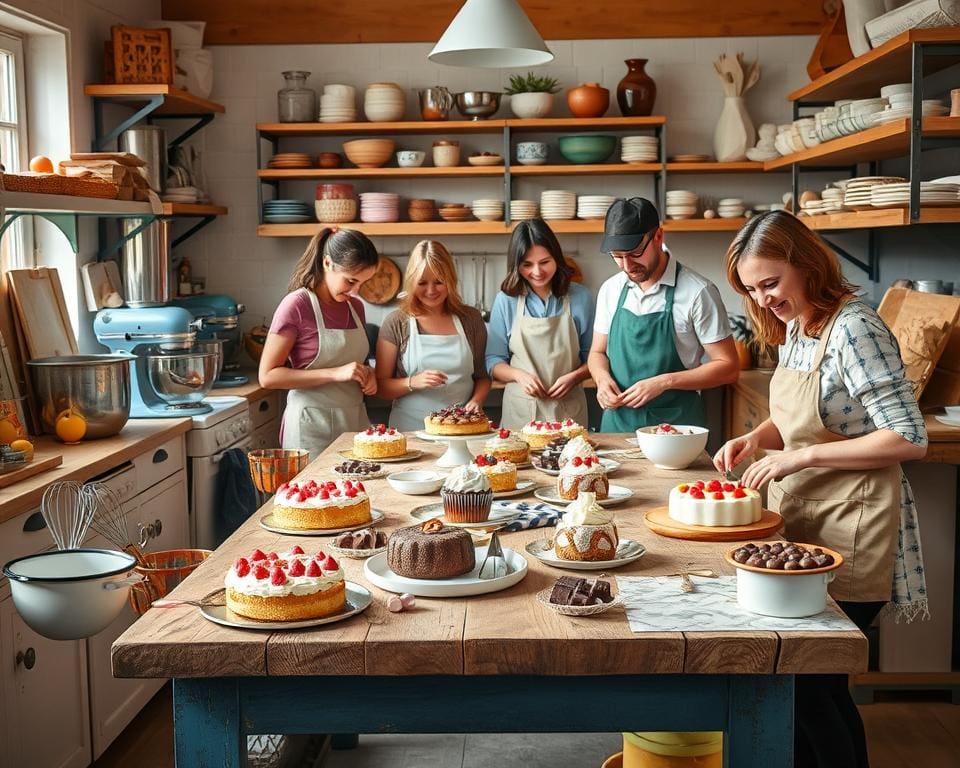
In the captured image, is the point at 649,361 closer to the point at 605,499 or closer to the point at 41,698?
the point at 605,499

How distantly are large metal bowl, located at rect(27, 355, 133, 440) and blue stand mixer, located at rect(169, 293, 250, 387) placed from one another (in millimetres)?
1394

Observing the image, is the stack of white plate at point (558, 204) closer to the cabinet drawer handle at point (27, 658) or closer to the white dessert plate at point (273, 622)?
the cabinet drawer handle at point (27, 658)

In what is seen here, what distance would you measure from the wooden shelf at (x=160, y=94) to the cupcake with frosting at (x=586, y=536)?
11.8 feet

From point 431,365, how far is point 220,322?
1.63m

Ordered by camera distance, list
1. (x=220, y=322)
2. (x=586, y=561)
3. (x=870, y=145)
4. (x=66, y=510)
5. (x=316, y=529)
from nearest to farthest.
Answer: (x=586, y=561)
(x=316, y=529)
(x=66, y=510)
(x=870, y=145)
(x=220, y=322)

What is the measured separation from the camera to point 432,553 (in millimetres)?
2010

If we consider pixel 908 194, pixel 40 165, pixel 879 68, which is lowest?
pixel 908 194

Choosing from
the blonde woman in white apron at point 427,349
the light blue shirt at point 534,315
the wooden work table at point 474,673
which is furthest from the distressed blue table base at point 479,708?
the light blue shirt at point 534,315

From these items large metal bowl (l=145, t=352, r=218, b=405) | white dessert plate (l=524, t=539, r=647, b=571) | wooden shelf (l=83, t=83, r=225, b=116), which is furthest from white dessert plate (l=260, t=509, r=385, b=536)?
wooden shelf (l=83, t=83, r=225, b=116)

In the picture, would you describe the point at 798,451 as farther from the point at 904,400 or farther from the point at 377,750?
the point at 377,750

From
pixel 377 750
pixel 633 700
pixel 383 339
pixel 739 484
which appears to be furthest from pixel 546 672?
pixel 383 339

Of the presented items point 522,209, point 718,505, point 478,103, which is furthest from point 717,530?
point 478,103

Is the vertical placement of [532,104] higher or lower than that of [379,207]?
higher

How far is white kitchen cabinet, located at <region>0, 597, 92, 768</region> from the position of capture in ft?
9.38
